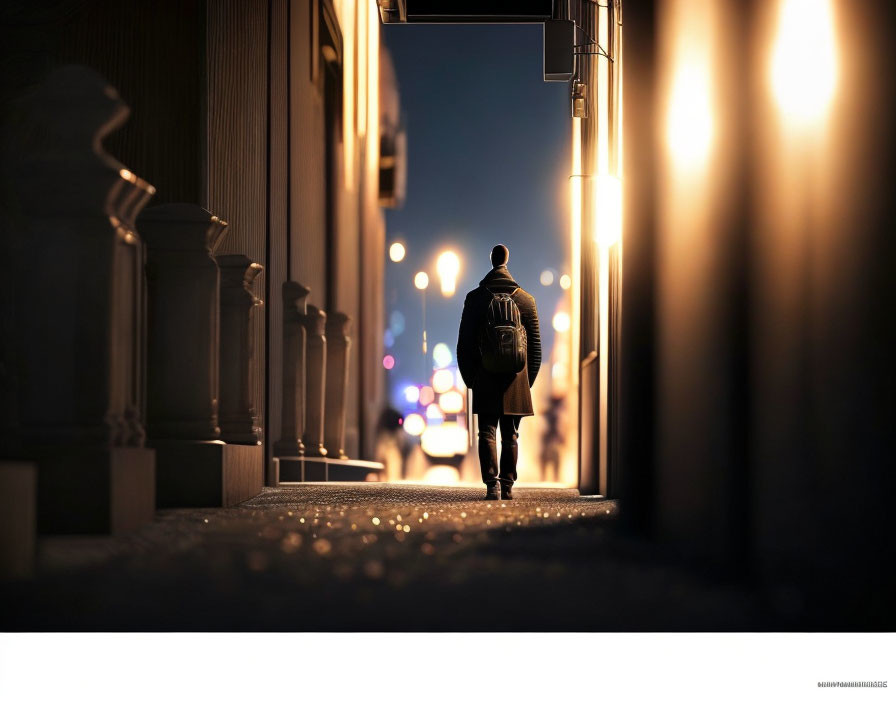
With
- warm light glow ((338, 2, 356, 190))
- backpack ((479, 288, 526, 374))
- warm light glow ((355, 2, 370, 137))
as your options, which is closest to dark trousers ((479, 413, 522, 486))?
backpack ((479, 288, 526, 374))

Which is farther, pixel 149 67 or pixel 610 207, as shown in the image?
pixel 149 67

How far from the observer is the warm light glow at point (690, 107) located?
5.73 m

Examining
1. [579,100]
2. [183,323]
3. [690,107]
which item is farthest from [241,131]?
[690,107]

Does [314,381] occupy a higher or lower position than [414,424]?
higher

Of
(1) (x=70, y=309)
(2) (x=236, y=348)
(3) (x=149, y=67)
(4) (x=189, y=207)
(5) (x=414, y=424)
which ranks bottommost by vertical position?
(5) (x=414, y=424)

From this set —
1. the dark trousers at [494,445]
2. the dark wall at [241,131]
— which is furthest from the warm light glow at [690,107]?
the dark wall at [241,131]

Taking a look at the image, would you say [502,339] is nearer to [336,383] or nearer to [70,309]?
[70,309]

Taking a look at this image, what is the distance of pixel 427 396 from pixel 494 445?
1322 inches

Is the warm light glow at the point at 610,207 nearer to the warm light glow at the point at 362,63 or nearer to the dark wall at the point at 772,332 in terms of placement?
the dark wall at the point at 772,332

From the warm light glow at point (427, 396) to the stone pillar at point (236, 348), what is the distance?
105ft

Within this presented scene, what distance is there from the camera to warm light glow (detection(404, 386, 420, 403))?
48.7 metres

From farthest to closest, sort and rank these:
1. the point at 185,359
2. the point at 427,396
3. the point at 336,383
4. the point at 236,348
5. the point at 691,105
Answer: the point at 427,396, the point at 336,383, the point at 236,348, the point at 185,359, the point at 691,105

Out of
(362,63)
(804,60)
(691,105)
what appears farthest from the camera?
(362,63)

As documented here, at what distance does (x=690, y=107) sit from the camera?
19.6ft
